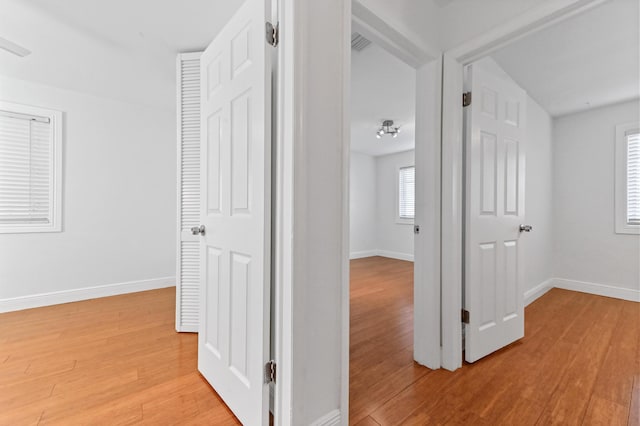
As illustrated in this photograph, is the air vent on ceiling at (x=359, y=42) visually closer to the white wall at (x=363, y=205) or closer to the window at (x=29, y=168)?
the window at (x=29, y=168)

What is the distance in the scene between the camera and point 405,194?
237 inches

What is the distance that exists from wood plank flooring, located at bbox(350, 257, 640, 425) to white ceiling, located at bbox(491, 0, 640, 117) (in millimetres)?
2137

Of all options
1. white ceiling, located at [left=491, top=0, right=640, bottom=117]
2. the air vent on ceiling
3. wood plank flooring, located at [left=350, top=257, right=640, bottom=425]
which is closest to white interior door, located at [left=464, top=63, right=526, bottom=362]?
wood plank flooring, located at [left=350, top=257, right=640, bottom=425]

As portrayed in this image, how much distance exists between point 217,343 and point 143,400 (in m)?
0.47

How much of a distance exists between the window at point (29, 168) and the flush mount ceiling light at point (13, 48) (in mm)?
880

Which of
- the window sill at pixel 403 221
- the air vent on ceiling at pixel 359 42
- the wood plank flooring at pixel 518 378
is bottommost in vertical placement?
the wood plank flooring at pixel 518 378

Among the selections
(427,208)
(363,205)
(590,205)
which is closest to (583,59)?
(590,205)

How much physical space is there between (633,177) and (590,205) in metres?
0.48

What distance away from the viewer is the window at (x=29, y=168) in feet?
9.02

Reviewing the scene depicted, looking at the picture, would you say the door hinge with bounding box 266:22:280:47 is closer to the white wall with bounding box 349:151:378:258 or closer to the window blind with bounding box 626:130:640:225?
the window blind with bounding box 626:130:640:225

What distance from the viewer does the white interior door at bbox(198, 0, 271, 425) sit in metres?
1.18

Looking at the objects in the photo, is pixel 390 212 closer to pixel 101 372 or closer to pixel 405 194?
pixel 405 194

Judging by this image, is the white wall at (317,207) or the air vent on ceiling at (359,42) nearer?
the white wall at (317,207)

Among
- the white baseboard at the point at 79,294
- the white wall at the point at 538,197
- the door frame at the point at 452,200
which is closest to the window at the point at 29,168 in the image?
the white baseboard at the point at 79,294
